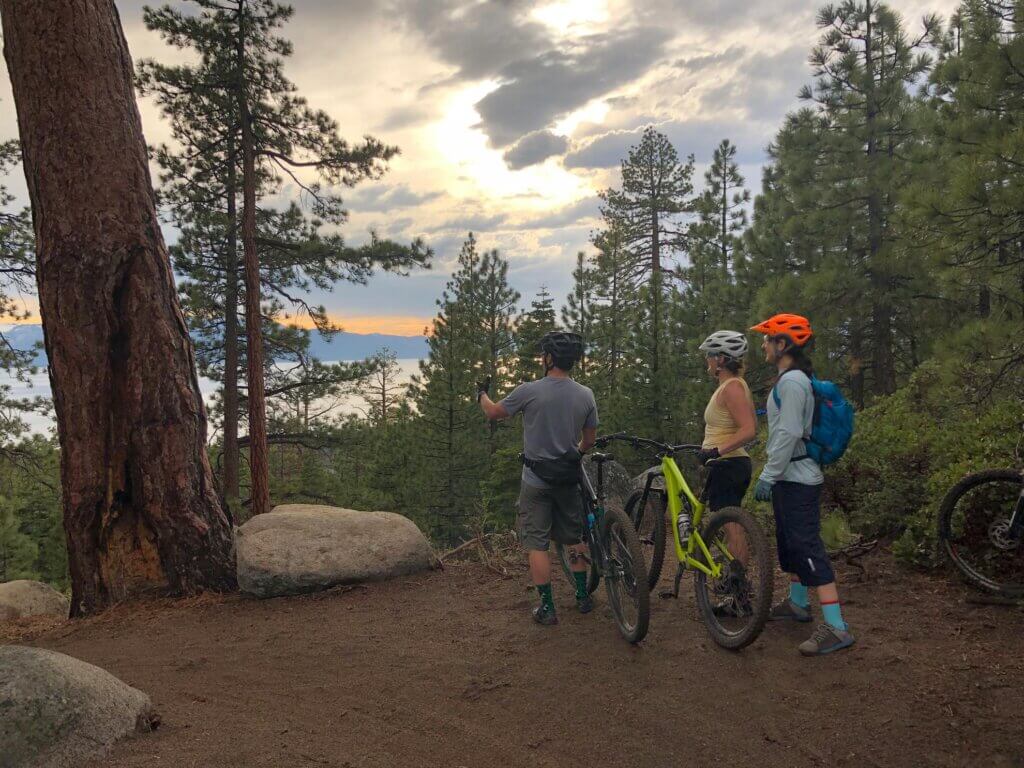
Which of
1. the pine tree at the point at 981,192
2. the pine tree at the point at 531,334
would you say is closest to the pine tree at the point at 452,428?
the pine tree at the point at 531,334

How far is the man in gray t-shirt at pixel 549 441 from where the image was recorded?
4.62 meters

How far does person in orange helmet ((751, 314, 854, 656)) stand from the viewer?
3779mm

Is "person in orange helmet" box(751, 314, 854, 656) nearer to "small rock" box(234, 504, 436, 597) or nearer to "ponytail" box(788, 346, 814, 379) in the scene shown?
"ponytail" box(788, 346, 814, 379)

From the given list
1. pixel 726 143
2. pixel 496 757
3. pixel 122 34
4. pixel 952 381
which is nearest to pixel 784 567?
pixel 496 757

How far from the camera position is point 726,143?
22906mm

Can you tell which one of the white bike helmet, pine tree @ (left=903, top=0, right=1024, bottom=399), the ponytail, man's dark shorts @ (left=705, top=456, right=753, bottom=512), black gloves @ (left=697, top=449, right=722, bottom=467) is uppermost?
pine tree @ (left=903, top=0, right=1024, bottom=399)

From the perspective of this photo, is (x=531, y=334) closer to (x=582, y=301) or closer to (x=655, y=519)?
(x=582, y=301)

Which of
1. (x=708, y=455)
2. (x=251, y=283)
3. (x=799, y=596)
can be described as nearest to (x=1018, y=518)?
(x=799, y=596)

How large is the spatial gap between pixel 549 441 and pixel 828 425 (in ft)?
6.23

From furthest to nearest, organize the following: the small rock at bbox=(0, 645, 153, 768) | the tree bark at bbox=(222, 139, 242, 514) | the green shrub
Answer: the tree bark at bbox=(222, 139, 242, 514)
the green shrub
the small rock at bbox=(0, 645, 153, 768)

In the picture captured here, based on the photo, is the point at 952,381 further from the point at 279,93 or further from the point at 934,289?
the point at 279,93

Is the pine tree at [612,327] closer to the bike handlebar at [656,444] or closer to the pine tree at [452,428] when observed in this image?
the pine tree at [452,428]

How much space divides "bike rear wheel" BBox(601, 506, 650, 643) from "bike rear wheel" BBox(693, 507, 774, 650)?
0.49 m

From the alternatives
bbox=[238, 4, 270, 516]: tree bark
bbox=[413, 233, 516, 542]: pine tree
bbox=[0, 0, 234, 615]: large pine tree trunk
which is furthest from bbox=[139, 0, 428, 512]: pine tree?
bbox=[413, 233, 516, 542]: pine tree
